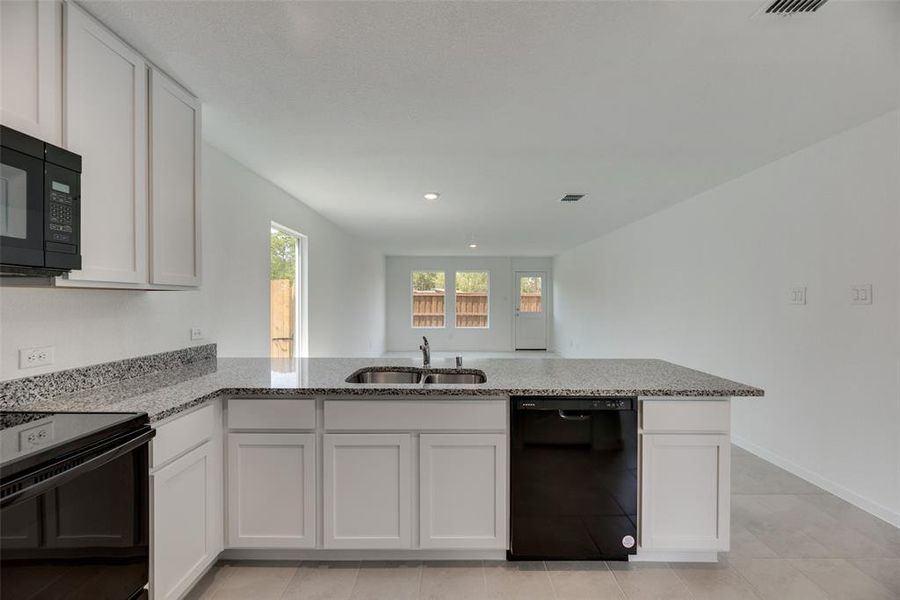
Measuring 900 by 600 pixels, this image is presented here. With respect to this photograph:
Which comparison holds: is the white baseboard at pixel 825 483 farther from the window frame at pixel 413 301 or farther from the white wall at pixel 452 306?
the window frame at pixel 413 301

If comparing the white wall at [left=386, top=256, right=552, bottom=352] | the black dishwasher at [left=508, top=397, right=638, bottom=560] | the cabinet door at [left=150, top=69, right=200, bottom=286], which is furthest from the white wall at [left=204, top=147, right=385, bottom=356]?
the white wall at [left=386, top=256, right=552, bottom=352]

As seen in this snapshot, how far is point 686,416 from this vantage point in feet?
7.06

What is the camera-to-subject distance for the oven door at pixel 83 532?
1.16 meters

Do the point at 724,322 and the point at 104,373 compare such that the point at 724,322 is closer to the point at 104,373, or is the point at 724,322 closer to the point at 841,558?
the point at 841,558

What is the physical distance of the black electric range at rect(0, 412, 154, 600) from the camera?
3.79ft

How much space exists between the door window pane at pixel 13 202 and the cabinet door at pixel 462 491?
165 centimetres

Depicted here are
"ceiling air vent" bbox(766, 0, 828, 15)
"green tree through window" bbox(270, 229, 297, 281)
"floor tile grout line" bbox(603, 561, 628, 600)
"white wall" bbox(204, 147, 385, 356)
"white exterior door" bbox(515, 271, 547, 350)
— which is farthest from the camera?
"white exterior door" bbox(515, 271, 547, 350)

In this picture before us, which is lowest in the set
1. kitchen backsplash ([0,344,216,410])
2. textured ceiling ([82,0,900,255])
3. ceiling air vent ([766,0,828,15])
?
kitchen backsplash ([0,344,216,410])

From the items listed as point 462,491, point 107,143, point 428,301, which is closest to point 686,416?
point 462,491

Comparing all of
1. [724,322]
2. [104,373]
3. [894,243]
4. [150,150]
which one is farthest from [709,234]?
[104,373]

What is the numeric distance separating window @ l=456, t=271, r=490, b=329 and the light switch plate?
814 cm

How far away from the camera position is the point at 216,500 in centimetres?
212

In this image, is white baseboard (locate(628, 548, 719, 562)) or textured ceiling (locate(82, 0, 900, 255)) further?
white baseboard (locate(628, 548, 719, 562))

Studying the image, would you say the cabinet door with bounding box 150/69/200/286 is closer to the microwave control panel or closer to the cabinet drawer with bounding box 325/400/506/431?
the microwave control panel
